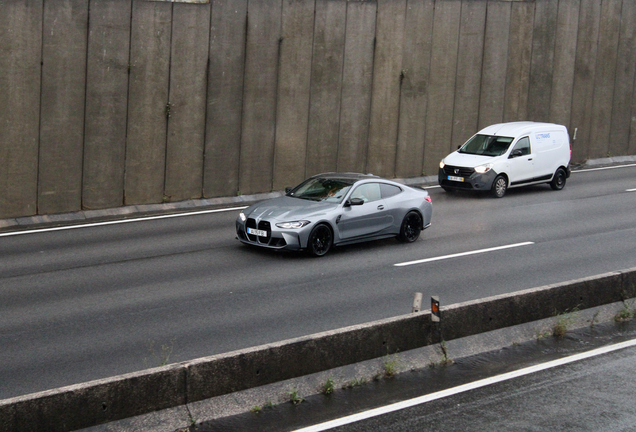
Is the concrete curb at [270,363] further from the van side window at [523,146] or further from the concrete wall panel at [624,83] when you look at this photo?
the concrete wall panel at [624,83]

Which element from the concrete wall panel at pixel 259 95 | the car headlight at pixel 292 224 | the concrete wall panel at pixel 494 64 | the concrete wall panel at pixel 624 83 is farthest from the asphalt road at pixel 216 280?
the concrete wall panel at pixel 624 83

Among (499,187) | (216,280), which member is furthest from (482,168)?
(216,280)

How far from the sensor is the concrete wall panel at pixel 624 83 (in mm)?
31125

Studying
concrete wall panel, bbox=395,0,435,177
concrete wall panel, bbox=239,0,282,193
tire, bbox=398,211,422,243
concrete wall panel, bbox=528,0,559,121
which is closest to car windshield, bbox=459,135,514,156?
concrete wall panel, bbox=395,0,435,177

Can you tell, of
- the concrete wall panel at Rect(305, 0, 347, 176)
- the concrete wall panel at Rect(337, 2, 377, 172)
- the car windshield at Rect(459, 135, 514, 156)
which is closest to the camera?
the concrete wall panel at Rect(305, 0, 347, 176)

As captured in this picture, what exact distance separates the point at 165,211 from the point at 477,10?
40.4 ft

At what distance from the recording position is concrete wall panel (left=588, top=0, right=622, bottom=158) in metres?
30.6

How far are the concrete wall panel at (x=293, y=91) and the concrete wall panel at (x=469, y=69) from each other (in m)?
5.71

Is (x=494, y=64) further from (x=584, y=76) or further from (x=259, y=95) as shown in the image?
(x=259, y=95)

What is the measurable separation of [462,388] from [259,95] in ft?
48.7

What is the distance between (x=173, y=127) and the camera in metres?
21.3

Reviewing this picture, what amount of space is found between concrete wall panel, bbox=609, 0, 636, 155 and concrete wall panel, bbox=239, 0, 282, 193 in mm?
14537

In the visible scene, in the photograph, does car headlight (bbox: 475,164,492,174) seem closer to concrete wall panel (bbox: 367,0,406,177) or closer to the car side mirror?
concrete wall panel (bbox: 367,0,406,177)

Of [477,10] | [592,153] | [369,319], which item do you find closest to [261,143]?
[477,10]
